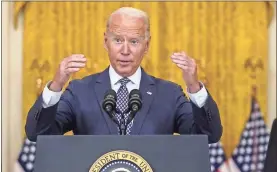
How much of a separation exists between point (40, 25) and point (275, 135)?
2.35m

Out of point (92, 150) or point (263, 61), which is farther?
point (263, 61)

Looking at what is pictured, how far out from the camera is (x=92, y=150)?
78.2 inches

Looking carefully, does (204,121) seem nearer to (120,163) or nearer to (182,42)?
(120,163)

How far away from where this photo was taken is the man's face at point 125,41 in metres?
2.49

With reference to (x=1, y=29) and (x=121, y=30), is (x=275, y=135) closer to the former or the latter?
(x=121, y=30)

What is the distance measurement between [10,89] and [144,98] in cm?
253

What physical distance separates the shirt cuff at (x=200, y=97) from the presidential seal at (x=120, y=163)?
0.43 metres

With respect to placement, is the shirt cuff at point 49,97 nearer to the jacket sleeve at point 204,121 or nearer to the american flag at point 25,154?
A: the jacket sleeve at point 204,121

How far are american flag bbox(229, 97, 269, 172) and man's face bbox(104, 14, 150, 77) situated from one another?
8.56ft

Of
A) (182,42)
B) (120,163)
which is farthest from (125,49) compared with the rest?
(182,42)

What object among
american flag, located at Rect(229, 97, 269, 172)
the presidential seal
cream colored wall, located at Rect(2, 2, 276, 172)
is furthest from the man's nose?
american flag, located at Rect(229, 97, 269, 172)

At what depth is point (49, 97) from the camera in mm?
2301

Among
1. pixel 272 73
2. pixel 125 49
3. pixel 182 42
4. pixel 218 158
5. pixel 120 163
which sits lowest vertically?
pixel 218 158

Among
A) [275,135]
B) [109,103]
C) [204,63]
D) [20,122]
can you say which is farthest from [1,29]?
[109,103]
